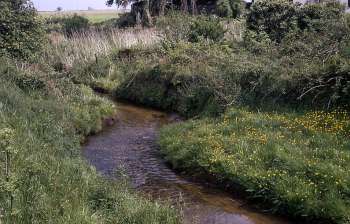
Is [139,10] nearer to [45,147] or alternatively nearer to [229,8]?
[229,8]

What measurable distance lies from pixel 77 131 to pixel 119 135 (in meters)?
1.54

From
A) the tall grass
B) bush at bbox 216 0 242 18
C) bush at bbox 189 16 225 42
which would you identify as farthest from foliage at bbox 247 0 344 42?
bush at bbox 216 0 242 18

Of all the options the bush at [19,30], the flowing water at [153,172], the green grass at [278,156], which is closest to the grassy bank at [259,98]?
the green grass at [278,156]

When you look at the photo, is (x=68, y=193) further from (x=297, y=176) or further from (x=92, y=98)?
(x=92, y=98)

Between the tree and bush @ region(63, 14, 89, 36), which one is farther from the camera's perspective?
bush @ region(63, 14, 89, 36)

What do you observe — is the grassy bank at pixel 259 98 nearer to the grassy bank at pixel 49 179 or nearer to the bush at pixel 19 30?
the grassy bank at pixel 49 179

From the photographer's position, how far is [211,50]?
19875mm

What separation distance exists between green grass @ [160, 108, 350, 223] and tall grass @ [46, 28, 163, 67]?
1339cm

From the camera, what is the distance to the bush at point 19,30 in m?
17.9

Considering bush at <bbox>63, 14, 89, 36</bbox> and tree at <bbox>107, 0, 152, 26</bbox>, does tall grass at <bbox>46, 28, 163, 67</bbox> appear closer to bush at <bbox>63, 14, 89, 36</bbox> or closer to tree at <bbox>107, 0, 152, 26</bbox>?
tree at <bbox>107, 0, 152, 26</bbox>

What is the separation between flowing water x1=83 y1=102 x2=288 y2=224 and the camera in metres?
9.14

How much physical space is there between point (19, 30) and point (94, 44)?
9.43 m

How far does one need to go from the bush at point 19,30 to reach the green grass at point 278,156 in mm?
7792

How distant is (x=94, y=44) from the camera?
89.9 ft
